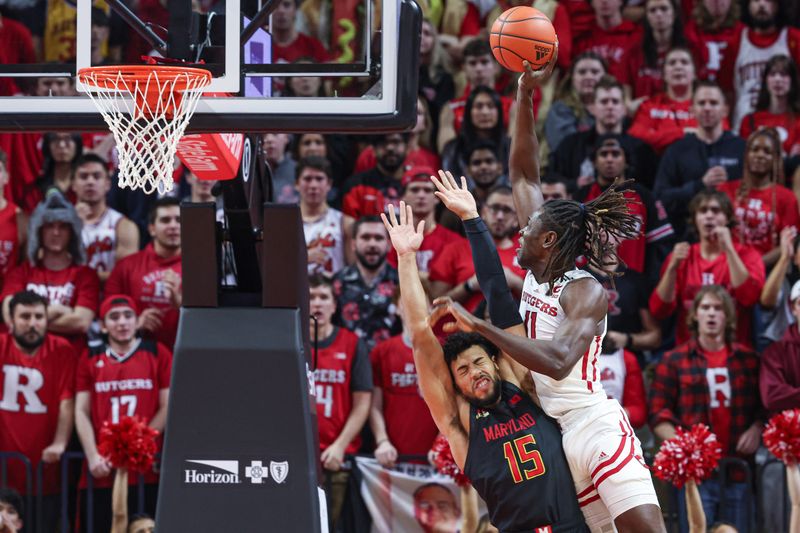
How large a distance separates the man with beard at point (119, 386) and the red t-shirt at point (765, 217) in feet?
14.7

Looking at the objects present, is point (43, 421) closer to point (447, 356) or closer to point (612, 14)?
point (447, 356)

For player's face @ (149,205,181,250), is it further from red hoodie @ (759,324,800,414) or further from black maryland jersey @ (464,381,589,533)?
red hoodie @ (759,324,800,414)

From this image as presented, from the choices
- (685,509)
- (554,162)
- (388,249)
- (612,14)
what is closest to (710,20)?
(612,14)

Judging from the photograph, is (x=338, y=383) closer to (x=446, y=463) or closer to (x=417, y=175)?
(x=446, y=463)

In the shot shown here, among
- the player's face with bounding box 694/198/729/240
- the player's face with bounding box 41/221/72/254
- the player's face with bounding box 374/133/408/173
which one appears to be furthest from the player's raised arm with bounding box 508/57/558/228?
the player's face with bounding box 41/221/72/254

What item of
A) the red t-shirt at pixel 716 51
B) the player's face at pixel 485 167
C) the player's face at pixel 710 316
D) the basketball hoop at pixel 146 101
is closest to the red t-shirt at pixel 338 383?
the player's face at pixel 485 167

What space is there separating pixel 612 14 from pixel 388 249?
344cm

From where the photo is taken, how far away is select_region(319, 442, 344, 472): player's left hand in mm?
8359

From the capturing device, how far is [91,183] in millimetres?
9672

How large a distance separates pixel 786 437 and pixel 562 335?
2.72 m

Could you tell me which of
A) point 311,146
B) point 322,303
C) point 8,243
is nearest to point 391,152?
point 311,146

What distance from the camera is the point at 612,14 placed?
37.5 feet

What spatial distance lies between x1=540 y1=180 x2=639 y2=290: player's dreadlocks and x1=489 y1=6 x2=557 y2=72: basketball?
2.43 ft

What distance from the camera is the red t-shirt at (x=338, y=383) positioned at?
28.3 feet
